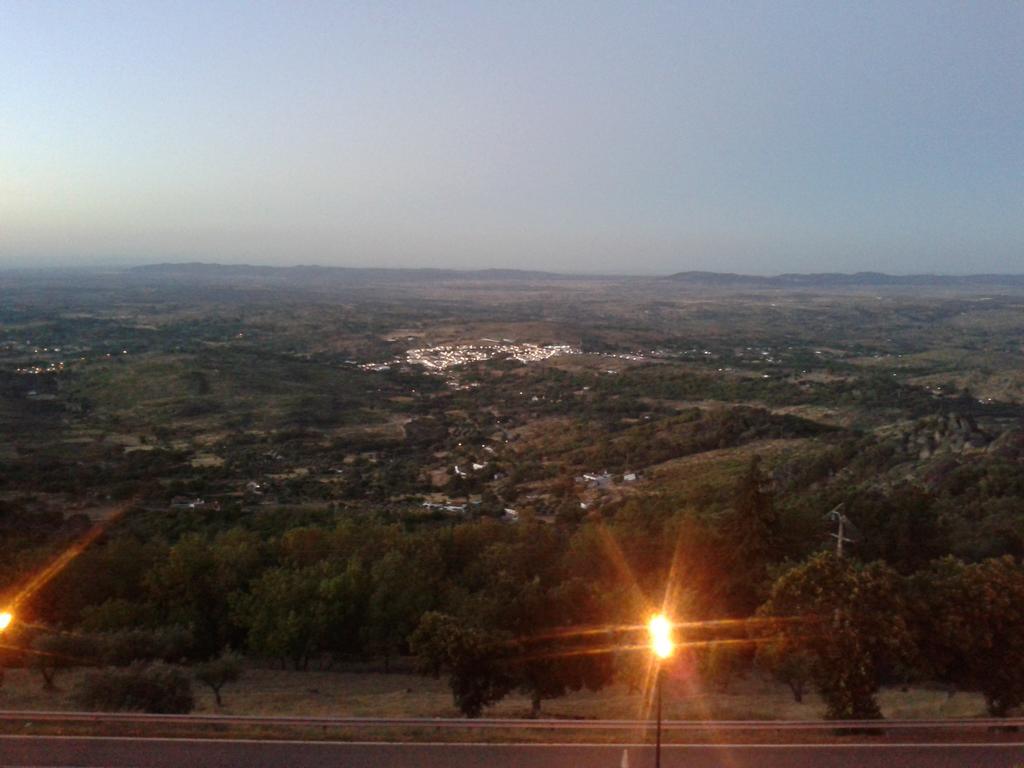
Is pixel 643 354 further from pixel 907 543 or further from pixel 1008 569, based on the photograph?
pixel 1008 569

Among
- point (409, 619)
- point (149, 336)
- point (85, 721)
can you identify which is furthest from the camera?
point (149, 336)

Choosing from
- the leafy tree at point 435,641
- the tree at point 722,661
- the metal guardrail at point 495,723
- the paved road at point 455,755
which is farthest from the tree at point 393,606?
the tree at point 722,661

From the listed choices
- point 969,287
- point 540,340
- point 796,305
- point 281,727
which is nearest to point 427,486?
point 281,727

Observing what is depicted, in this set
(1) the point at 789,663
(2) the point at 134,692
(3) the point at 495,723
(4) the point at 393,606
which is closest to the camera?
(3) the point at 495,723

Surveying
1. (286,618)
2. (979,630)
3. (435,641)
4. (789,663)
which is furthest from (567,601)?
(979,630)

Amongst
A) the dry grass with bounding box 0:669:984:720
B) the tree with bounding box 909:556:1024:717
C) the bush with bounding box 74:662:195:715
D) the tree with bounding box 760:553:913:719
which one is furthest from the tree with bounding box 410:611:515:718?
the tree with bounding box 909:556:1024:717

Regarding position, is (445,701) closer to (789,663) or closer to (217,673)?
(217,673)
